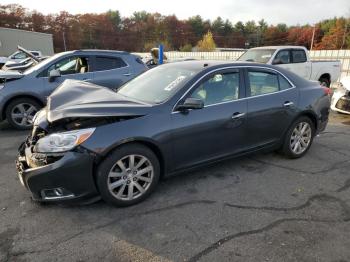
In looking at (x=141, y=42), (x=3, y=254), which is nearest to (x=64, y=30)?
(x=141, y=42)

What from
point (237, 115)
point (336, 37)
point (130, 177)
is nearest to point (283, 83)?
point (237, 115)

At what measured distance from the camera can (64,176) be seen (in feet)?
10.00

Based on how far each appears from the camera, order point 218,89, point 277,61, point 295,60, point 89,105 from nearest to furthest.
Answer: point 89,105 < point 218,89 < point 277,61 < point 295,60

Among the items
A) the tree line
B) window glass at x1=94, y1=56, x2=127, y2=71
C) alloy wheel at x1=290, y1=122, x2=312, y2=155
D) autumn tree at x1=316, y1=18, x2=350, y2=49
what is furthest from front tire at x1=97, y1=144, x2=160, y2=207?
the tree line

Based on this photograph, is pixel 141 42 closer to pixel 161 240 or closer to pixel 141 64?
pixel 141 64

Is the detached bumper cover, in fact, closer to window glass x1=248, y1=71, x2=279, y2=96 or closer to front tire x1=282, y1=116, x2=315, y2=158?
window glass x1=248, y1=71, x2=279, y2=96

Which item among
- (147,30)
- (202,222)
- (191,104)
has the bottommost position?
(202,222)

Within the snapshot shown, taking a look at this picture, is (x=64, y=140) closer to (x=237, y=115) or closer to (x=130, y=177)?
(x=130, y=177)

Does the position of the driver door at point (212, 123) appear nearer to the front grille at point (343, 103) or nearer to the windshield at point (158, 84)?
the windshield at point (158, 84)

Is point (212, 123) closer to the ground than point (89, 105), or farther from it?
closer to the ground

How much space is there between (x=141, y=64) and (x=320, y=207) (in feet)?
19.2

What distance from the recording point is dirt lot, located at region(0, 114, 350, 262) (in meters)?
2.71

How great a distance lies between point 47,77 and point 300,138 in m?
5.37

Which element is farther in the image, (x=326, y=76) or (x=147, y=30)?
(x=147, y=30)
